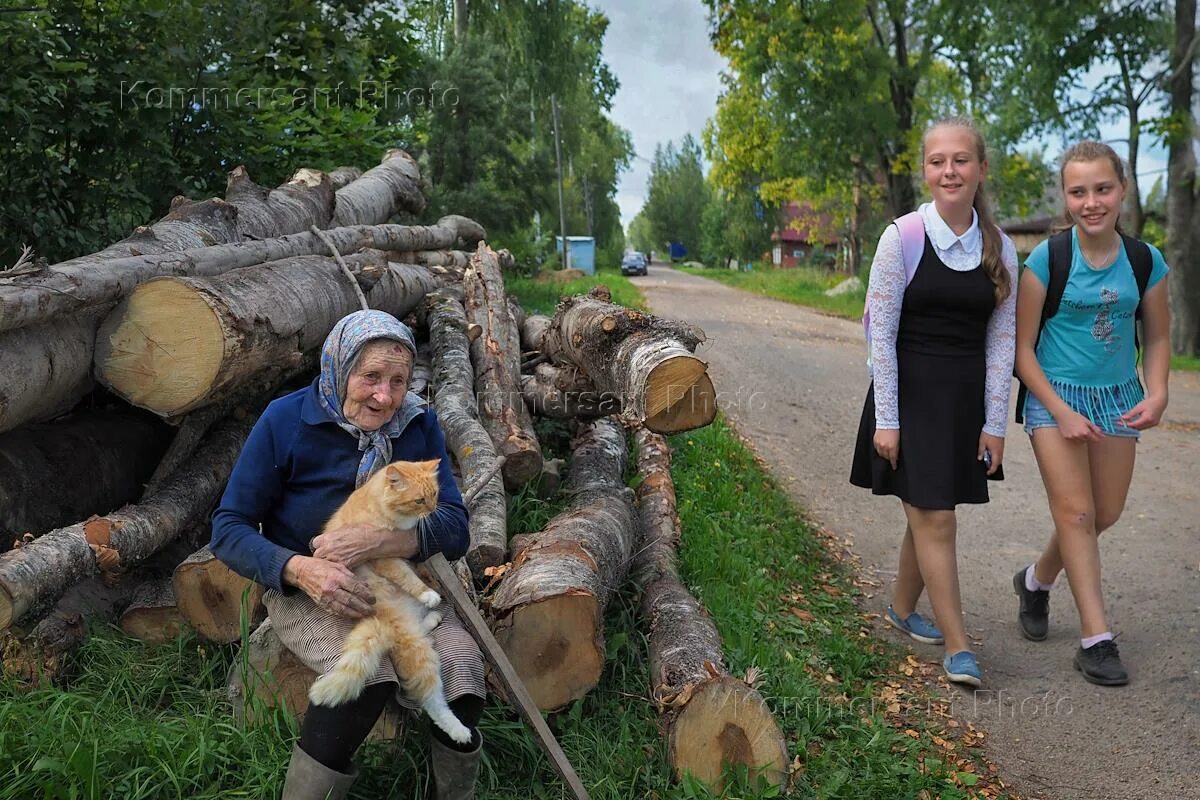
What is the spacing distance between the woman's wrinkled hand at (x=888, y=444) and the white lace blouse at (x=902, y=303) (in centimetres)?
3

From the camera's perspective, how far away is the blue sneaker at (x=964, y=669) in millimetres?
4109

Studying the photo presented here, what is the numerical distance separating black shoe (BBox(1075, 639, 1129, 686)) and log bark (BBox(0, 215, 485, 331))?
424 cm

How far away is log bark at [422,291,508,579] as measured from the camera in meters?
3.97

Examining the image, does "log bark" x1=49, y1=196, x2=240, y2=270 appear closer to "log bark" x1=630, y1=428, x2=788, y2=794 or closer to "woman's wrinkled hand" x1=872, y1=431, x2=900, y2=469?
"log bark" x1=630, y1=428, x2=788, y2=794

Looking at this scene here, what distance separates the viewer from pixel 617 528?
4270 mm

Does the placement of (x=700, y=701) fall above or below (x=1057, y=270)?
below

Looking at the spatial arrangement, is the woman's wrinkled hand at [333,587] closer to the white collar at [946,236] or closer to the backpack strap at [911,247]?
the backpack strap at [911,247]

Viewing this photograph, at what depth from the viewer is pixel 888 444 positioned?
13.3 ft

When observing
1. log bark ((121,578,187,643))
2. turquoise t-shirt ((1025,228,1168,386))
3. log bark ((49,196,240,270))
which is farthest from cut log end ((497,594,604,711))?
turquoise t-shirt ((1025,228,1168,386))

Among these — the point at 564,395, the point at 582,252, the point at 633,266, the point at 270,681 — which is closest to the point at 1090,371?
the point at 564,395

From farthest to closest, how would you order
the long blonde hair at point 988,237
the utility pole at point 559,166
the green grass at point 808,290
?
1. the utility pole at point 559,166
2. the green grass at point 808,290
3. the long blonde hair at point 988,237

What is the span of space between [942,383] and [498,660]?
2.19 meters

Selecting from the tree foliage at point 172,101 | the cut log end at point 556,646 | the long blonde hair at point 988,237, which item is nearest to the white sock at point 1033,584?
the long blonde hair at point 988,237

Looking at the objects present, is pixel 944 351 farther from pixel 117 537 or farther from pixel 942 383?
pixel 117 537
